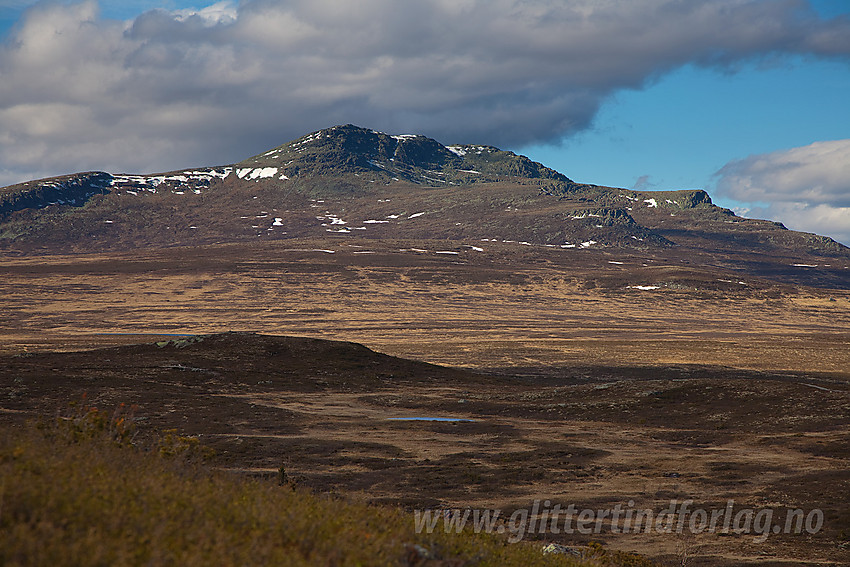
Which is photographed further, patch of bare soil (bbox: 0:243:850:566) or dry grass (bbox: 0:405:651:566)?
patch of bare soil (bbox: 0:243:850:566)

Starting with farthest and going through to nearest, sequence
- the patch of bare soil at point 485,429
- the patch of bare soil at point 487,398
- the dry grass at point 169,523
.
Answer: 1. the patch of bare soil at point 487,398
2. the patch of bare soil at point 485,429
3. the dry grass at point 169,523

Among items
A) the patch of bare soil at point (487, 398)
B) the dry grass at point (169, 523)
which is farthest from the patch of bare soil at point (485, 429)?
the dry grass at point (169, 523)

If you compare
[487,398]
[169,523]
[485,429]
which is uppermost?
[169,523]

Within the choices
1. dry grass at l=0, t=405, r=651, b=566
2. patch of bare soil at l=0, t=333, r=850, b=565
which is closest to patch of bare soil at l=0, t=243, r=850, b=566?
patch of bare soil at l=0, t=333, r=850, b=565

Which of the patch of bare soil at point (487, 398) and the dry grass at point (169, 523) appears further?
the patch of bare soil at point (487, 398)

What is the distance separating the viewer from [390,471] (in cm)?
2703

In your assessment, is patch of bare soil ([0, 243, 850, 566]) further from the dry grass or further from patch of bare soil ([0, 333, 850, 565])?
the dry grass

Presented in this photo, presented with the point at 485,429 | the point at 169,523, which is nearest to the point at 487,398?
the point at 485,429

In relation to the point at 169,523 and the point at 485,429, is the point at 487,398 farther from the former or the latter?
the point at 169,523

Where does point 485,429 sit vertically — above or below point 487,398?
above

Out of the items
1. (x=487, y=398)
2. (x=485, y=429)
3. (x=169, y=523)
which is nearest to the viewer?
(x=169, y=523)

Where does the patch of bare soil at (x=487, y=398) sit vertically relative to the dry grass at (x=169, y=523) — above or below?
below

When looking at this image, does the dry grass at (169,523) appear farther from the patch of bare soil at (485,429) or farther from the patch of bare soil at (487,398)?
the patch of bare soil at (487,398)

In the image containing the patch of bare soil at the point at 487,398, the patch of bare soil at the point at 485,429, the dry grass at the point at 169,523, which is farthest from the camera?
the patch of bare soil at the point at 487,398
